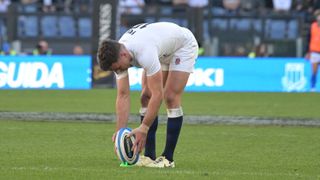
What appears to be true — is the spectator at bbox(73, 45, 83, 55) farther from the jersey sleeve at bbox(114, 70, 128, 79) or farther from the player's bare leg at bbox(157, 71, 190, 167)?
the jersey sleeve at bbox(114, 70, 128, 79)

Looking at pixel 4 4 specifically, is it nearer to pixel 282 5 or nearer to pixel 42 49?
pixel 42 49

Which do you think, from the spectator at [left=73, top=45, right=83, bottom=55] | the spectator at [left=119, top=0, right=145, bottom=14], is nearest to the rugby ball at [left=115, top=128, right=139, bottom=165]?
the spectator at [left=73, top=45, right=83, bottom=55]

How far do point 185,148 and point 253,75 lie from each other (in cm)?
1520

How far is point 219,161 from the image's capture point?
33.3 feet

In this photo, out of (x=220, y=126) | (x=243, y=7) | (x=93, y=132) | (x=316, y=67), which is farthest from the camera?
→ (x=243, y=7)

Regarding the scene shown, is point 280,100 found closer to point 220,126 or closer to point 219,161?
point 220,126

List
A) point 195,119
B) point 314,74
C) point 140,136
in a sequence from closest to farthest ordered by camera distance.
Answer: point 140,136 < point 195,119 < point 314,74

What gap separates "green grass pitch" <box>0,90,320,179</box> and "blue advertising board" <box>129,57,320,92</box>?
6.34 metres

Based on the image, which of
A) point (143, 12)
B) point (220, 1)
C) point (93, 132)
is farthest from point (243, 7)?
point (93, 132)

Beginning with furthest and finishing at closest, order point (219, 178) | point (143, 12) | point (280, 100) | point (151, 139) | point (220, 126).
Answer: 1. point (143, 12)
2. point (280, 100)
3. point (220, 126)
4. point (151, 139)
5. point (219, 178)

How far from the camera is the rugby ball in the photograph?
9133 millimetres

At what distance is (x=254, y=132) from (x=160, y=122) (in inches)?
79.4

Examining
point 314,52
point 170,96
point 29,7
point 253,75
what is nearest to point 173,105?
point 170,96

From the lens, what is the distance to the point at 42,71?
26359 mm
